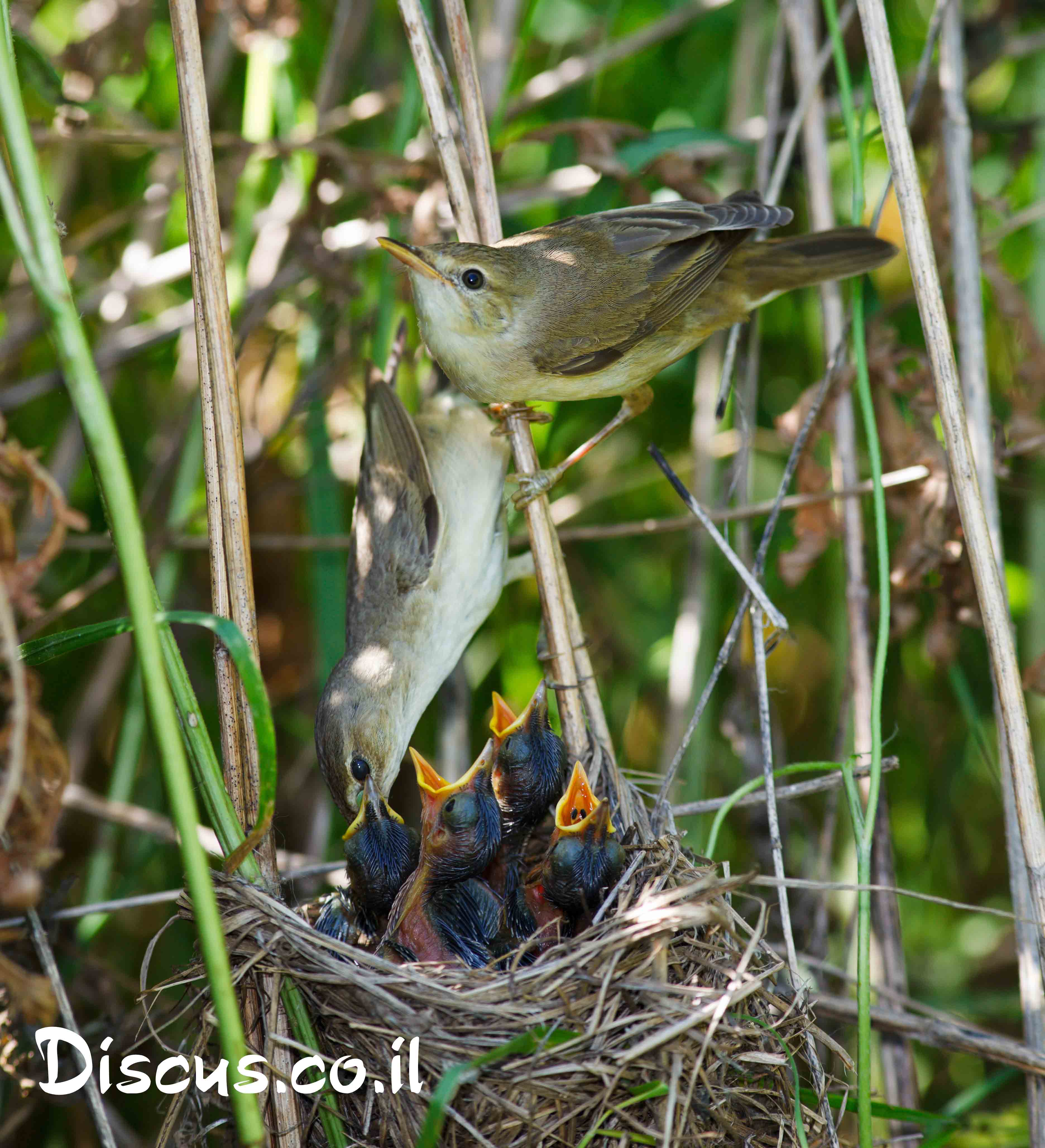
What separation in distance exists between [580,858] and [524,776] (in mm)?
302

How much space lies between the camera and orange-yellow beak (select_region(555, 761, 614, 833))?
2.35 metres

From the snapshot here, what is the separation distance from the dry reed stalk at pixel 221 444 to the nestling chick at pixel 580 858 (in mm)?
652

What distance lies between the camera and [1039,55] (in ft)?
11.4

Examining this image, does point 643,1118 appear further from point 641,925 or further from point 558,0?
point 558,0

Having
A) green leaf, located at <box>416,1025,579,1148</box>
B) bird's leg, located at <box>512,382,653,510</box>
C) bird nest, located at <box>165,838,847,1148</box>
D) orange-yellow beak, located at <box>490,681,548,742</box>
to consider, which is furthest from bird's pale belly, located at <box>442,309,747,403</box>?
green leaf, located at <box>416,1025,579,1148</box>

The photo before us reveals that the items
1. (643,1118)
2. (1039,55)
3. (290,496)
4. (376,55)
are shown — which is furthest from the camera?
(290,496)

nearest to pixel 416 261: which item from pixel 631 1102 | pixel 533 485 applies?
pixel 533 485

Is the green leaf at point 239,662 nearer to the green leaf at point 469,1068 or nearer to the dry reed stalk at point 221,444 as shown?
the dry reed stalk at point 221,444

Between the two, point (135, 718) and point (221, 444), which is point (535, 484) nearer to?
point (221, 444)

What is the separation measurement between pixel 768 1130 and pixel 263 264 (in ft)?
9.45

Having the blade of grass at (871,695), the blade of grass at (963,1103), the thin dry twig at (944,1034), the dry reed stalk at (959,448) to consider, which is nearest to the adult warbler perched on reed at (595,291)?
the blade of grass at (871,695)

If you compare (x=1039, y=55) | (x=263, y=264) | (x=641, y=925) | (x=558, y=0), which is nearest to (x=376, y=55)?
(x=558, y=0)

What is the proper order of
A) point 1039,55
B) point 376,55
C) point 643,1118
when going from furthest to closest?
1. point 376,55
2. point 1039,55
3. point 643,1118

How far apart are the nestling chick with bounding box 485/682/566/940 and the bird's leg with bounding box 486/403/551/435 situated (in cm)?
76
